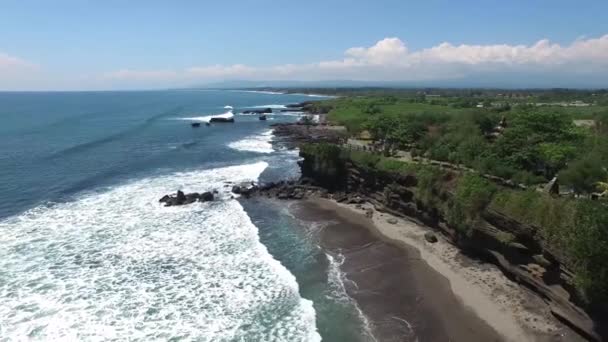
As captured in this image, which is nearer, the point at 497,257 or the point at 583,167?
the point at 497,257

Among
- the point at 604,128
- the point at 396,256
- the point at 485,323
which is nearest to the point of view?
the point at 485,323

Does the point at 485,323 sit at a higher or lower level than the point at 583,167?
lower

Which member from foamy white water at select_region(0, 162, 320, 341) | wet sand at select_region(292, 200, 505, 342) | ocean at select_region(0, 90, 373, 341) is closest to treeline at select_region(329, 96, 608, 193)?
wet sand at select_region(292, 200, 505, 342)

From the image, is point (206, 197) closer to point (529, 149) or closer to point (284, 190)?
point (284, 190)

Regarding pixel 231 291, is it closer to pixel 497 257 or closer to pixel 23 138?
pixel 497 257

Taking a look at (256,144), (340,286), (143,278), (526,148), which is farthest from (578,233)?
(256,144)

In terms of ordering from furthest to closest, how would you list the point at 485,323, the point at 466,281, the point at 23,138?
the point at 23,138 → the point at 466,281 → the point at 485,323

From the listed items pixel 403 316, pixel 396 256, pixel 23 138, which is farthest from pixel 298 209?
pixel 23 138
